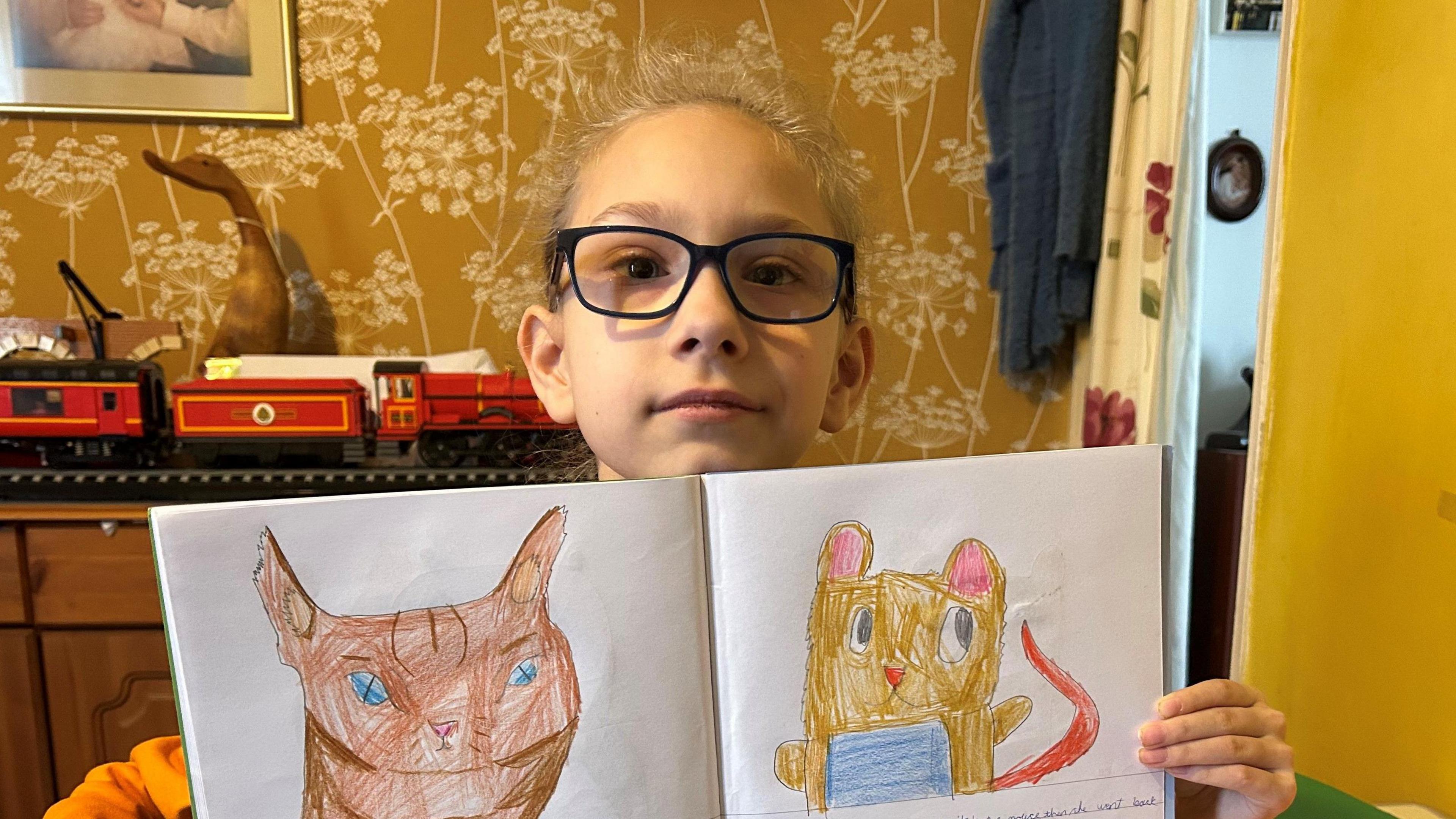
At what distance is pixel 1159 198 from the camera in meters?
1.34

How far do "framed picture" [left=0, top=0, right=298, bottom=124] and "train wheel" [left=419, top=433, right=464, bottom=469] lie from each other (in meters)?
0.93

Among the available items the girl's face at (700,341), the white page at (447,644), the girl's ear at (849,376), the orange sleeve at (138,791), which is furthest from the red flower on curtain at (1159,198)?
the orange sleeve at (138,791)

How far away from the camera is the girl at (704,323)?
1.73 feet

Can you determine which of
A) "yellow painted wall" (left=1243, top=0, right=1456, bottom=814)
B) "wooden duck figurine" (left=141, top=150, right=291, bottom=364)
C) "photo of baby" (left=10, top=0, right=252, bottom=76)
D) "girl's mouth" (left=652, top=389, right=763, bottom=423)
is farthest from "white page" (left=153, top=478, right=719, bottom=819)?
"photo of baby" (left=10, top=0, right=252, bottom=76)

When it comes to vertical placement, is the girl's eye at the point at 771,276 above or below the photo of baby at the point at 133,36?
below

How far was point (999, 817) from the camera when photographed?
0.44m

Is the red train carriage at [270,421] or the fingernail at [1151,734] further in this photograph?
the red train carriage at [270,421]

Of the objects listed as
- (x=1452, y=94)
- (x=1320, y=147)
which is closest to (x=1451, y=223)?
(x=1452, y=94)

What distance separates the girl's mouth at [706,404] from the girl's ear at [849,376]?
14 cm

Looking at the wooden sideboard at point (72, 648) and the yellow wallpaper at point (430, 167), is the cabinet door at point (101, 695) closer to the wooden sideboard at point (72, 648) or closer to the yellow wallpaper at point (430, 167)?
the wooden sideboard at point (72, 648)

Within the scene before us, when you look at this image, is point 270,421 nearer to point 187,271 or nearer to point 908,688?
point 187,271

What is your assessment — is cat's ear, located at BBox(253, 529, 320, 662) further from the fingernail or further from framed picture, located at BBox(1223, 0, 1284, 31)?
framed picture, located at BBox(1223, 0, 1284, 31)

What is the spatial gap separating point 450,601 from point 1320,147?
3.40 feet

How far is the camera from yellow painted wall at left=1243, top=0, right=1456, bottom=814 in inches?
27.1
